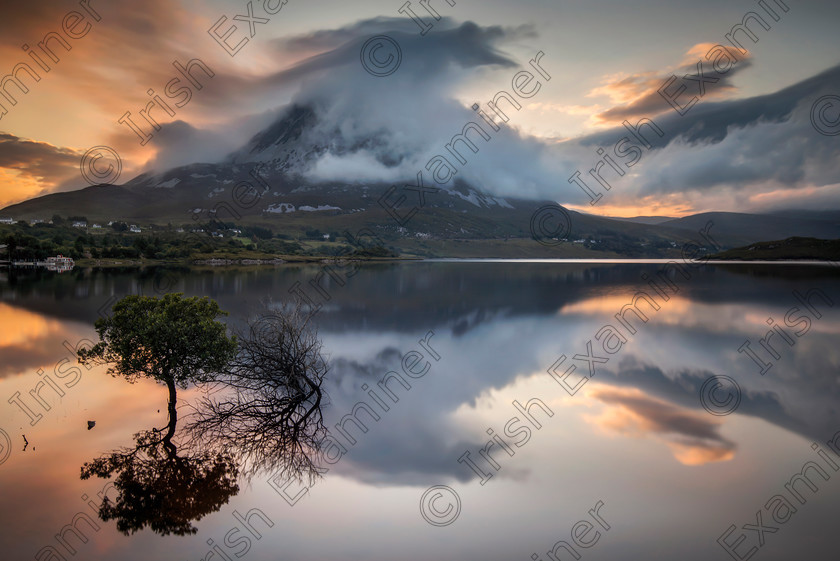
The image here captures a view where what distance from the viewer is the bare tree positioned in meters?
16.0

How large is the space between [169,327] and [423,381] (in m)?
14.1

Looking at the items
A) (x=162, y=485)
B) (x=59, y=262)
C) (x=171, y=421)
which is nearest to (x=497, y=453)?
(x=162, y=485)

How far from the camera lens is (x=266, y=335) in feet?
67.5

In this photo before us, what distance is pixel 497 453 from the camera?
55.9 ft

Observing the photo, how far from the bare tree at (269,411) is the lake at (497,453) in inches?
36.1

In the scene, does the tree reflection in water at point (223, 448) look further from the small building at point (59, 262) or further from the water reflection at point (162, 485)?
the small building at point (59, 262)

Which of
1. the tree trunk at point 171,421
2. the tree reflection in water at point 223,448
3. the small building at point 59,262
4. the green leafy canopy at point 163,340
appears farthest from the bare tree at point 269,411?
the small building at point 59,262

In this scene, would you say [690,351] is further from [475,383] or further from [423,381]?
[423,381]

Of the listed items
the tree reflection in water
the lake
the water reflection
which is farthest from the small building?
the water reflection

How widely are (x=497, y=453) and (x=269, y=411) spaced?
978 centimetres

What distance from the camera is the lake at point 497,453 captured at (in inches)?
460

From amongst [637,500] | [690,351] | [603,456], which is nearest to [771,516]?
[637,500]

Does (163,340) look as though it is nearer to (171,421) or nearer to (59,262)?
(171,421)

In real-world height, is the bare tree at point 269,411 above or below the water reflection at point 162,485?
above
